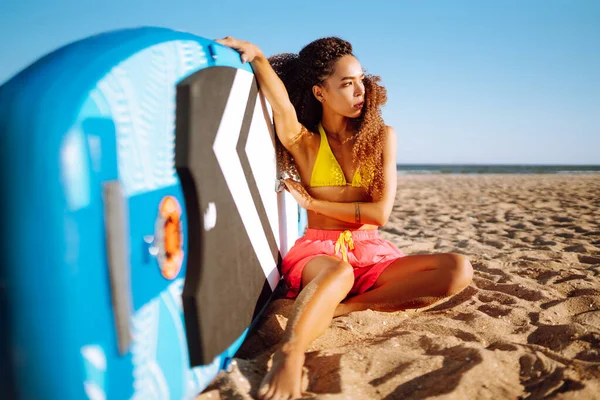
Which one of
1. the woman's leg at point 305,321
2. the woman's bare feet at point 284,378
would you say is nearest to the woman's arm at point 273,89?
the woman's leg at point 305,321

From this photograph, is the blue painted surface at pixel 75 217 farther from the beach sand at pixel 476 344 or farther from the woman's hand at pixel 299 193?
the woman's hand at pixel 299 193

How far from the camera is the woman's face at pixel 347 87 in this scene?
1965 mm

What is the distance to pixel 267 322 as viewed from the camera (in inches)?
66.1

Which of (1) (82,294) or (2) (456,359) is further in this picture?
(2) (456,359)

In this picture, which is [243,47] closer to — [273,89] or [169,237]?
[273,89]

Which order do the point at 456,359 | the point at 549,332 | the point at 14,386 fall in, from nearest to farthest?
the point at 14,386 → the point at 456,359 → the point at 549,332

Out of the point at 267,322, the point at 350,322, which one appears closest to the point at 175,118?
the point at 267,322

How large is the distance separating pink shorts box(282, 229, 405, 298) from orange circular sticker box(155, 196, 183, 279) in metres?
0.81

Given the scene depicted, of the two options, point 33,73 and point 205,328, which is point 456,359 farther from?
point 33,73

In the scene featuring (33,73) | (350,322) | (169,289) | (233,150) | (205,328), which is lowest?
(350,322)

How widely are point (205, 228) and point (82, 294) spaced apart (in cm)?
40

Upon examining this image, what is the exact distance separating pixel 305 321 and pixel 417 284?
0.65 metres

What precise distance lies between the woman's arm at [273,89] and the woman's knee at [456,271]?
0.87 meters

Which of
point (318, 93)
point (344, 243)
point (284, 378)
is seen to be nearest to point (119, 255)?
point (284, 378)
